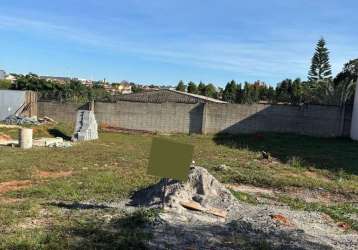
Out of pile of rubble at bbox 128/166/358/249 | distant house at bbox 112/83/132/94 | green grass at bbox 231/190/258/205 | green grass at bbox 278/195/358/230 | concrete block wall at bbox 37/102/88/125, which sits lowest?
green grass at bbox 278/195/358/230

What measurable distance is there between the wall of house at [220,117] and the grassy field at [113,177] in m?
1.33

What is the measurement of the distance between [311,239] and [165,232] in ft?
6.61

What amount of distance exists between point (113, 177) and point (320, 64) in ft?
143

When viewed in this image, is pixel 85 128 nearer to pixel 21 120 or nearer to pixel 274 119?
pixel 21 120

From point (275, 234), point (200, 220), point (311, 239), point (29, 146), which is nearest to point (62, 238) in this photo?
point (200, 220)

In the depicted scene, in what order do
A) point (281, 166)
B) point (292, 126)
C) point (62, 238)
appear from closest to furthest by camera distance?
point (62, 238) → point (281, 166) → point (292, 126)

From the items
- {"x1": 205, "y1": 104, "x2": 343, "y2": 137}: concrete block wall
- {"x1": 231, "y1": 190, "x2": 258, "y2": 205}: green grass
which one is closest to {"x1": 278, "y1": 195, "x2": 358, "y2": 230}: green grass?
{"x1": 231, "y1": 190, "x2": 258, "y2": 205}: green grass

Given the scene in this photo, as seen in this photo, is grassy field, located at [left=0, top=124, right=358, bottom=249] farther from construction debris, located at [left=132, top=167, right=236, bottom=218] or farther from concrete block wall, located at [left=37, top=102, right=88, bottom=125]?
concrete block wall, located at [left=37, top=102, right=88, bottom=125]

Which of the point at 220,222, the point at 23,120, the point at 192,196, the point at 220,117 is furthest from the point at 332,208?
the point at 23,120

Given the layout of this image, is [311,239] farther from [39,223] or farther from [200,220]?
[39,223]

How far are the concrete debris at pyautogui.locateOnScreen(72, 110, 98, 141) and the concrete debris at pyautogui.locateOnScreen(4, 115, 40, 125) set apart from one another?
421 centimetres

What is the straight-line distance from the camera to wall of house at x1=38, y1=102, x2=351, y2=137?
81.4 feet

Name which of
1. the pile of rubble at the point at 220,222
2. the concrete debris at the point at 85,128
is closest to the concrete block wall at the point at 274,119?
the concrete debris at the point at 85,128

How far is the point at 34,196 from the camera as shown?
9508mm
